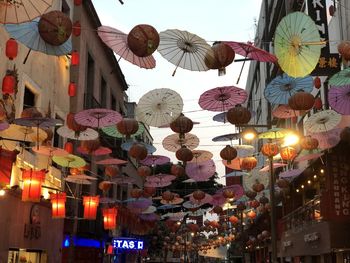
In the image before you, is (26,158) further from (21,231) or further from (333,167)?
(333,167)

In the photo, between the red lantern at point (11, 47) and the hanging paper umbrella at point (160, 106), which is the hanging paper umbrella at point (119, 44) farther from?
the hanging paper umbrella at point (160, 106)

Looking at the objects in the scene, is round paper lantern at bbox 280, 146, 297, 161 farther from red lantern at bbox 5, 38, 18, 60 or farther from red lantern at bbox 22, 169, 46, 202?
red lantern at bbox 5, 38, 18, 60

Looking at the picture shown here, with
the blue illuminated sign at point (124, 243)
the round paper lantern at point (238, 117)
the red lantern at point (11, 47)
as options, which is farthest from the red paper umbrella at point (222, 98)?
the blue illuminated sign at point (124, 243)

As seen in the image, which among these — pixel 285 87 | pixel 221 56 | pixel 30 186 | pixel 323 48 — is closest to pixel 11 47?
pixel 30 186

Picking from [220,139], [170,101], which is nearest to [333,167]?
[220,139]

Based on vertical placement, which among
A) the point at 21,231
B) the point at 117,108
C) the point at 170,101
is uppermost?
the point at 117,108

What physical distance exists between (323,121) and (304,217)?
8820 mm

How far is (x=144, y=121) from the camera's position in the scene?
15.8 meters

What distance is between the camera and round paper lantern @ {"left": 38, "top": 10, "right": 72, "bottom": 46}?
8.92 m

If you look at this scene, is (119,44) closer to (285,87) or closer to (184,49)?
(184,49)

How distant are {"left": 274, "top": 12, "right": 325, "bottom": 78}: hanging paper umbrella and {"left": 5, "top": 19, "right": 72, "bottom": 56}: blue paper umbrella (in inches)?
172

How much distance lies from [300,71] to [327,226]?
8.40 metres

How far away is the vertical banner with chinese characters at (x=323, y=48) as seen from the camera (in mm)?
15688

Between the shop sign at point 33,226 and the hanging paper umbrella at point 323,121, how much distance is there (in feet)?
32.3
